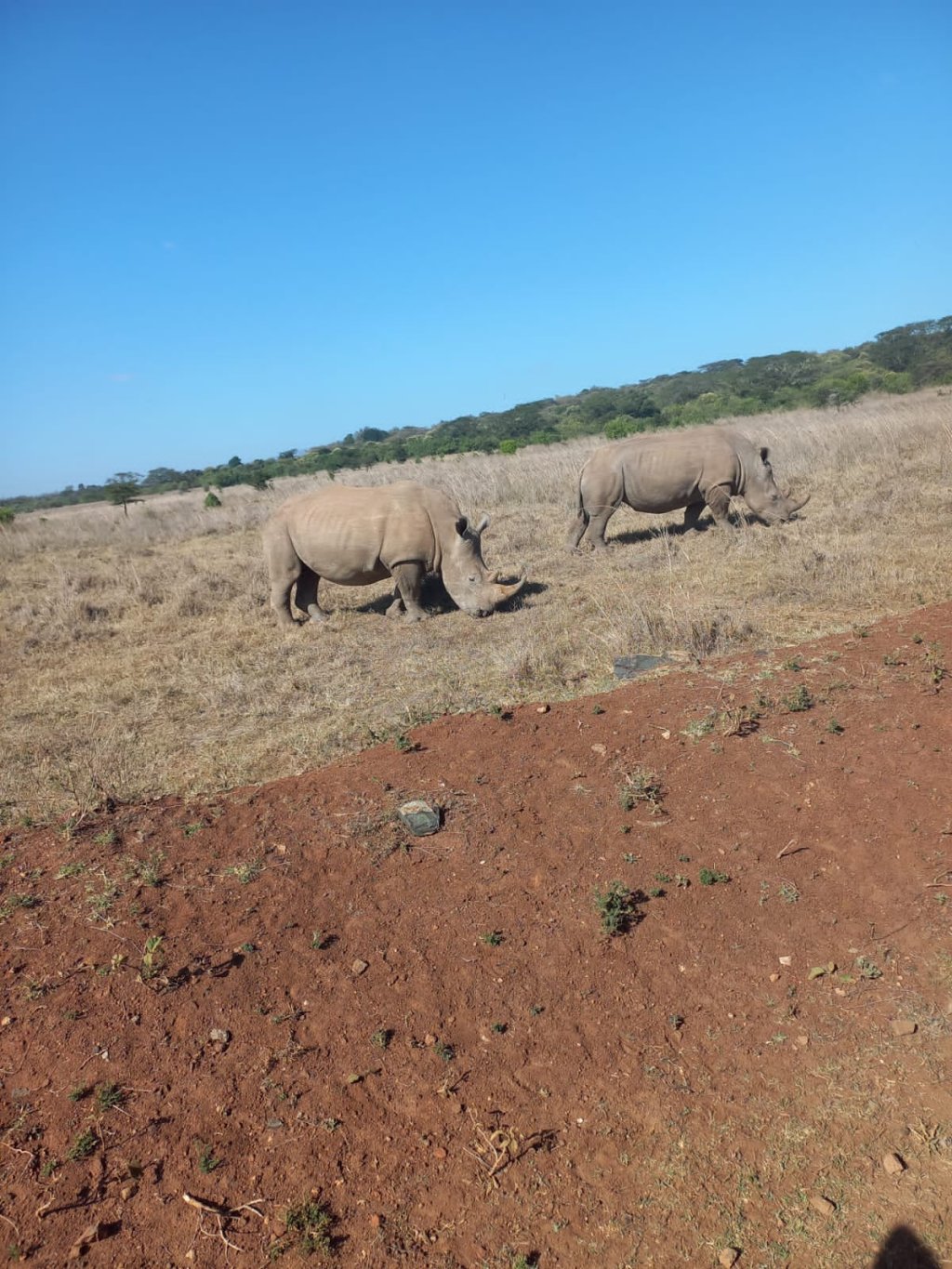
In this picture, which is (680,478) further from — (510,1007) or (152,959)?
(152,959)

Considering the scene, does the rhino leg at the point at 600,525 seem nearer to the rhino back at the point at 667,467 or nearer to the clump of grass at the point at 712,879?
the rhino back at the point at 667,467

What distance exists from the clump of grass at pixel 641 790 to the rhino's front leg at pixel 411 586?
206 inches

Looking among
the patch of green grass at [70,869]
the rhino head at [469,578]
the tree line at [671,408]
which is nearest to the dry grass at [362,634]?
the rhino head at [469,578]

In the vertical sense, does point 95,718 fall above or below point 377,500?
below

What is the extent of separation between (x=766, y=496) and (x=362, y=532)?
7.26m

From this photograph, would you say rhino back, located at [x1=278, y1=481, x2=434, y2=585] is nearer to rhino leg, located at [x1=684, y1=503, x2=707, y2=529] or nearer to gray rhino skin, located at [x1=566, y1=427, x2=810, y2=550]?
gray rhino skin, located at [x1=566, y1=427, x2=810, y2=550]

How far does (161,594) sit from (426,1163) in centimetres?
1171

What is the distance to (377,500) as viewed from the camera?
9.96 metres

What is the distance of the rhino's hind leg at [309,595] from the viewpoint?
10891 mm

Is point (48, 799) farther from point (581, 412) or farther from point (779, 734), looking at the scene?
point (581, 412)

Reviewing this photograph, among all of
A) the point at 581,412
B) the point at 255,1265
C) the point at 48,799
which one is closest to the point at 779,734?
the point at 255,1265

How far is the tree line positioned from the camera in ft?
131

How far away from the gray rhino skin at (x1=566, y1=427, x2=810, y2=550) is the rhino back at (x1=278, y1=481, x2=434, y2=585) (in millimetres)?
4207

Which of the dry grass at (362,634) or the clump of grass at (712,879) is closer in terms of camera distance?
the clump of grass at (712,879)
